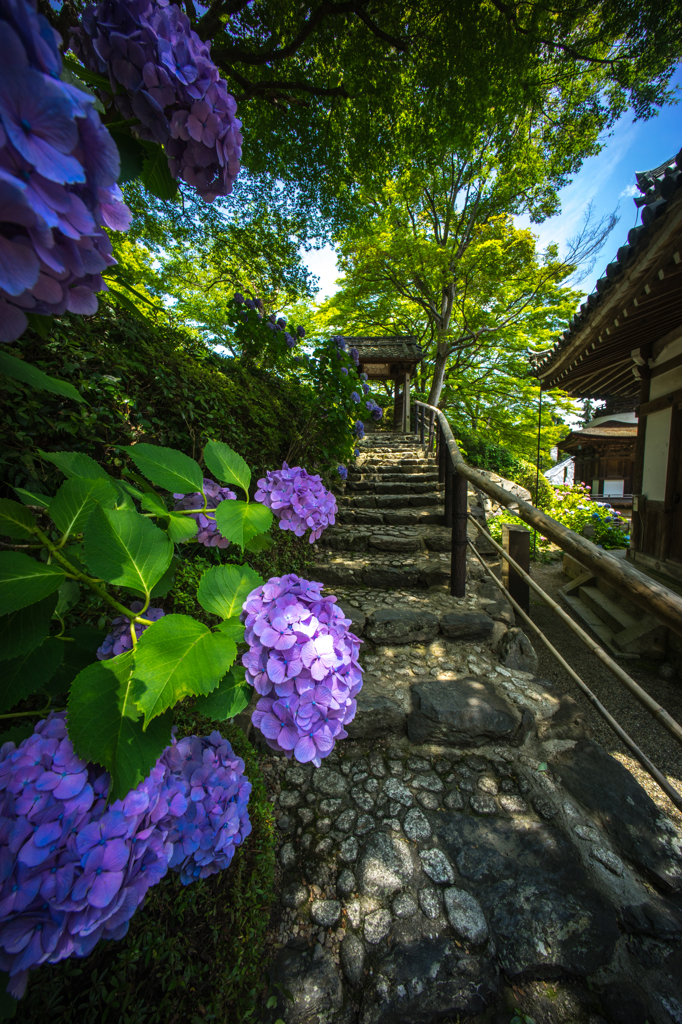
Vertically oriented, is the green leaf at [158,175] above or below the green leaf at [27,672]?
above

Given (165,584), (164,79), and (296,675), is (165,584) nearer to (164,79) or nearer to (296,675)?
(296,675)

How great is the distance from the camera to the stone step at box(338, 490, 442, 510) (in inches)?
186

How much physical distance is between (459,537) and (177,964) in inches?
97.9

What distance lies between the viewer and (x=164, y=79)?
591 millimetres

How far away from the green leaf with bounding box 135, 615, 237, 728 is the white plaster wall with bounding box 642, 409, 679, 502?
6.02 meters

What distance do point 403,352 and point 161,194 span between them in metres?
12.5

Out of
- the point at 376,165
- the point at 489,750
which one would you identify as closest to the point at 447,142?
the point at 376,165

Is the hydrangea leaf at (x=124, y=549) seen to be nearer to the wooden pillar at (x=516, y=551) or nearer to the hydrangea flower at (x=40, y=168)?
the hydrangea flower at (x=40, y=168)

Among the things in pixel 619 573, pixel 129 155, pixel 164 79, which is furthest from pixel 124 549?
pixel 619 573

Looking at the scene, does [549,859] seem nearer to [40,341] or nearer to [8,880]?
[8,880]

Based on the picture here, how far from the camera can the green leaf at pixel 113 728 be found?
512 mm

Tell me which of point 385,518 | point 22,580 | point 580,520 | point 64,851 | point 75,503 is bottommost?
point 580,520

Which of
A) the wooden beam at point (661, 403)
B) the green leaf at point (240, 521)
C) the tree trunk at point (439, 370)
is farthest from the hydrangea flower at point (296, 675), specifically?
the tree trunk at point (439, 370)

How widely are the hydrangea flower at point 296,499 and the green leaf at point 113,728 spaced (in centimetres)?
76
